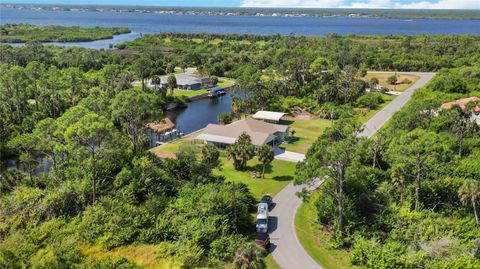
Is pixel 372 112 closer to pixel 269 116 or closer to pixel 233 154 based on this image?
pixel 269 116

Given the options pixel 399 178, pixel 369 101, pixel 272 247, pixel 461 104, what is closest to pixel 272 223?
pixel 272 247

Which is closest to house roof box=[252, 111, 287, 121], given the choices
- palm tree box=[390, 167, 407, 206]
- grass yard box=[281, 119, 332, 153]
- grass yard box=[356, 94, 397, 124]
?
grass yard box=[281, 119, 332, 153]

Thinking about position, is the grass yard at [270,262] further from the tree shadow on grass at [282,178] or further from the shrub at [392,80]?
the shrub at [392,80]

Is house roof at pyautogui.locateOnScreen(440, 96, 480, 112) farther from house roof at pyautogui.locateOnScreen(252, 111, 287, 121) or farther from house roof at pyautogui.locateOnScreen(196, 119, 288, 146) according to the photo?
house roof at pyautogui.locateOnScreen(196, 119, 288, 146)

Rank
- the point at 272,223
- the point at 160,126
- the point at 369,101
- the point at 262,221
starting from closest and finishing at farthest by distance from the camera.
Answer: the point at 262,221 → the point at 272,223 → the point at 160,126 → the point at 369,101

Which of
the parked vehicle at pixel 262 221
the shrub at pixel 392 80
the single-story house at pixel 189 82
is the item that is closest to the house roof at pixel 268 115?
the single-story house at pixel 189 82

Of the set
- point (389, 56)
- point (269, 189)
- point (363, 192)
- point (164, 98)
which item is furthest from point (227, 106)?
point (389, 56)
